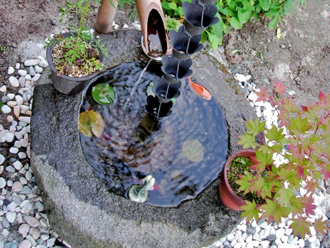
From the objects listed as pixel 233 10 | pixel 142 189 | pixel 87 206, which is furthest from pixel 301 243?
pixel 233 10

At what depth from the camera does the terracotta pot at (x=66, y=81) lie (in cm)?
197

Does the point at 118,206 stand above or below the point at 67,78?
below

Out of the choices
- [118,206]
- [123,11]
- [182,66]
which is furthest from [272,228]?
[123,11]

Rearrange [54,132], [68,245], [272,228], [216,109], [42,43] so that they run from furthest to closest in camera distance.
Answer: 1. [42,43]
2. [272,228]
3. [216,109]
4. [68,245]
5. [54,132]

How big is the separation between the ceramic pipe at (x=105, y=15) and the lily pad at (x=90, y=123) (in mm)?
699

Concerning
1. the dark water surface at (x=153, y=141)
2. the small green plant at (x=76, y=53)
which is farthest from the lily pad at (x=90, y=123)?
the small green plant at (x=76, y=53)

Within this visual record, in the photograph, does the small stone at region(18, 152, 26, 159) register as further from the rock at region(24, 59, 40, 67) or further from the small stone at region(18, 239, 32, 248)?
the rock at region(24, 59, 40, 67)

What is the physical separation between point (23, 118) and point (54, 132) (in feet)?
2.07

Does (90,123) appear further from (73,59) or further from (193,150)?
(193,150)

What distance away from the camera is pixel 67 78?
1.96 m

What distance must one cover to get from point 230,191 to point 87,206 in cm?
83

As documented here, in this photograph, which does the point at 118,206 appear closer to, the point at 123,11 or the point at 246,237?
the point at 246,237

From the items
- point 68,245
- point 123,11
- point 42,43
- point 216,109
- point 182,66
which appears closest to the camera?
point 182,66

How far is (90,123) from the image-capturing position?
2.13m
